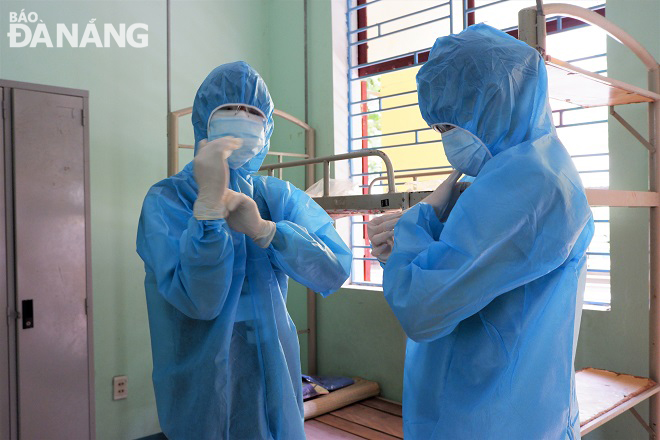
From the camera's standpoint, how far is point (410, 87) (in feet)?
11.9

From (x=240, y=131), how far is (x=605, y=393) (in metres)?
1.56

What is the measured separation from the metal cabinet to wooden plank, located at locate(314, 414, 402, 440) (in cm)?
114

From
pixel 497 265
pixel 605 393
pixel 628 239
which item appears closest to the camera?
pixel 497 265

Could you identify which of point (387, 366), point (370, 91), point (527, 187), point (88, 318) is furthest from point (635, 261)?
point (88, 318)

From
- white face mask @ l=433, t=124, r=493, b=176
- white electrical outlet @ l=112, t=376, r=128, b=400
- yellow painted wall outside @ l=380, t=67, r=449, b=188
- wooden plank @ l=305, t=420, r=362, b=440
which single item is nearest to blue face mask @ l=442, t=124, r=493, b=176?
white face mask @ l=433, t=124, r=493, b=176

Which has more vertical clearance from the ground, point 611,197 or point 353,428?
point 611,197

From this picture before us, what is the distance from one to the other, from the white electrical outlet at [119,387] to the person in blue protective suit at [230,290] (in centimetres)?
194

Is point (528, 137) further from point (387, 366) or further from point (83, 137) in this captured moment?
point (387, 366)

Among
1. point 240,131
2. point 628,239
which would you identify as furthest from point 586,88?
point 240,131

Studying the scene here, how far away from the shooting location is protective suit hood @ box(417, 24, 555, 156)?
978 mm

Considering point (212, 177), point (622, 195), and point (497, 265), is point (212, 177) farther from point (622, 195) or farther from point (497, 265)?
point (622, 195)

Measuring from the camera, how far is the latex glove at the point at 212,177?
3.96ft

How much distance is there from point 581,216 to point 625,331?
68.6 inches

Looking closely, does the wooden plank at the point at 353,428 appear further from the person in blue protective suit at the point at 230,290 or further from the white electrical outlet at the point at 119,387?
the person in blue protective suit at the point at 230,290
